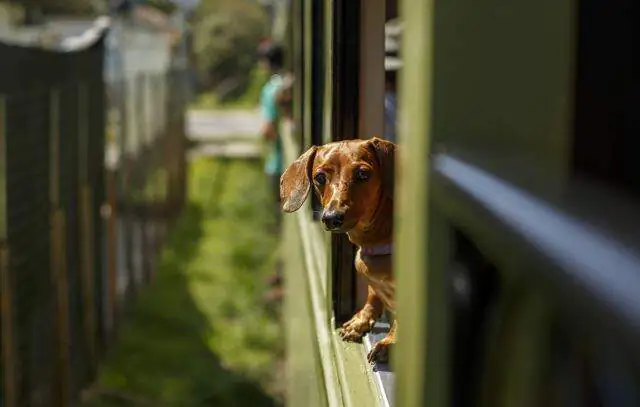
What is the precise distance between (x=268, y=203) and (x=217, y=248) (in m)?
1.90

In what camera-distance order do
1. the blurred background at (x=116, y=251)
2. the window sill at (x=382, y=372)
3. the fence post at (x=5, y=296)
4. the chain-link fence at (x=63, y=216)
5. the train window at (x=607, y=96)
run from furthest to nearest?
the blurred background at (x=116, y=251) → the chain-link fence at (x=63, y=216) → the fence post at (x=5, y=296) → the window sill at (x=382, y=372) → the train window at (x=607, y=96)

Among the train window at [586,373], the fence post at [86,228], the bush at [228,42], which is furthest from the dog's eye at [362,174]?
the bush at [228,42]

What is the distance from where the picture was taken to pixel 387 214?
163 centimetres

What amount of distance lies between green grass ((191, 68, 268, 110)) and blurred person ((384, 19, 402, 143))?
27361 mm

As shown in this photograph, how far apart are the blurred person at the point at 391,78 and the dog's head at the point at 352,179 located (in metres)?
1.16

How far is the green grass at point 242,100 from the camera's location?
1252 inches

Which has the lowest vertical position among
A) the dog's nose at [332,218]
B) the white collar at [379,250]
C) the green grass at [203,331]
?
the green grass at [203,331]

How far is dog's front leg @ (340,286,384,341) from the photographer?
1.81 m

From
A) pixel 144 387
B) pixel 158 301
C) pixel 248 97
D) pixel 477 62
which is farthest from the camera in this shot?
pixel 248 97

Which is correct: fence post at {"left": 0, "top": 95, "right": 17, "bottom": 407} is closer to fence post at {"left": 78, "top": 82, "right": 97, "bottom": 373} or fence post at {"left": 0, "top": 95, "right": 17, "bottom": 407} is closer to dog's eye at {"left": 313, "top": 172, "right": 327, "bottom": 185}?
fence post at {"left": 78, "top": 82, "right": 97, "bottom": 373}

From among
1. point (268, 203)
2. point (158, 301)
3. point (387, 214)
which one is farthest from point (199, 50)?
point (387, 214)

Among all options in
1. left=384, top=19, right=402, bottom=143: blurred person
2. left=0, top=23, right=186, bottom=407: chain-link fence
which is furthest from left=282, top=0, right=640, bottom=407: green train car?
left=0, top=23, right=186, bottom=407: chain-link fence

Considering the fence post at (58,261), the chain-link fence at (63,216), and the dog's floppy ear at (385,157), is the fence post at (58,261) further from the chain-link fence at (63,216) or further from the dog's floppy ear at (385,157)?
the dog's floppy ear at (385,157)

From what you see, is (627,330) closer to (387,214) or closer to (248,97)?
(387,214)
